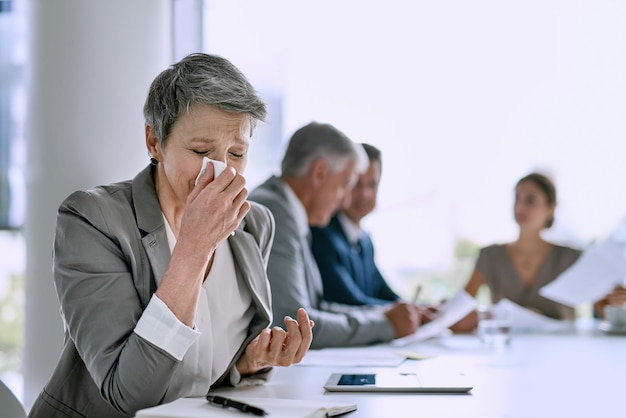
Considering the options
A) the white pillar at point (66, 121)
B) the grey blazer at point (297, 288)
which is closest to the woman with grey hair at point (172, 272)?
the grey blazer at point (297, 288)

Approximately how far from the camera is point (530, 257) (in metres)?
3.34

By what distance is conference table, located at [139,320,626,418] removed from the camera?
4.49 feet

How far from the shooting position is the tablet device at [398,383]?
4.88 ft

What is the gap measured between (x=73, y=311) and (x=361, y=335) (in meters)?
1.31

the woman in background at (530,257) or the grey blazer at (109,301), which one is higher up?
the grey blazer at (109,301)

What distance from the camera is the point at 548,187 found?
3375 mm

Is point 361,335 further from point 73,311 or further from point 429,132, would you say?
point 429,132

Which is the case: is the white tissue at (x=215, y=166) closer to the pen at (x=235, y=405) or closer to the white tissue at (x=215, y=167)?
the white tissue at (x=215, y=167)

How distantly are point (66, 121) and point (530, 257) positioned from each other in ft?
6.26

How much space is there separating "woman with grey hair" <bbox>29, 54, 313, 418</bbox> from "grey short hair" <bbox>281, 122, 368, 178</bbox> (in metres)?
1.31

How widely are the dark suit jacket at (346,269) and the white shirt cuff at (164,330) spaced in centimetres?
190

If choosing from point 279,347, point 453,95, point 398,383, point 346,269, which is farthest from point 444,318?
point 453,95

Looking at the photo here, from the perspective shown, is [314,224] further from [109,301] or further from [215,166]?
[109,301]

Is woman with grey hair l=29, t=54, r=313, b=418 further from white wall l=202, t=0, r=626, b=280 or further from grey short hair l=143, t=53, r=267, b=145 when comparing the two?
white wall l=202, t=0, r=626, b=280
